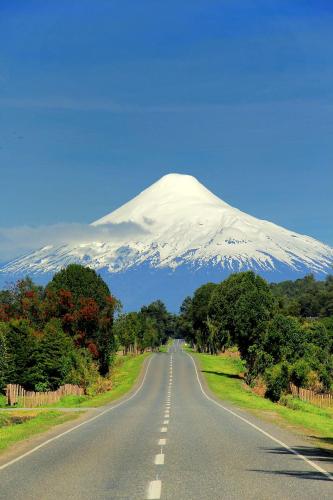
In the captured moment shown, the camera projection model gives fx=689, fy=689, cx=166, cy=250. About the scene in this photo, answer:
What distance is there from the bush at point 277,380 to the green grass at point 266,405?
150 centimetres

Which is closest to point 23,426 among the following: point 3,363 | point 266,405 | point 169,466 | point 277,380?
point 169,466

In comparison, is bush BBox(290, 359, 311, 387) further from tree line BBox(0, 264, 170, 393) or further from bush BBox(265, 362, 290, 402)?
tree line BBox(0, 264, 170, 393)

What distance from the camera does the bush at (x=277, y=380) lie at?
6588cm

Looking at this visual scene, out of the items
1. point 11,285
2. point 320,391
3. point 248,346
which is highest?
point 11,285

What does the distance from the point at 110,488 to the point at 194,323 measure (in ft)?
482

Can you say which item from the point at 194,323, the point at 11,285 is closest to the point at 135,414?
the point at 11,285

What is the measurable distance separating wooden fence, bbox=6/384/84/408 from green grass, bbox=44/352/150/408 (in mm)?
1044

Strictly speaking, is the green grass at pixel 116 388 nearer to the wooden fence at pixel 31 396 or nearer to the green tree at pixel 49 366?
the wooden fence at pixel 31 396

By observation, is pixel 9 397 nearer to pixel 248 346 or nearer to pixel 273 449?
pixel 248 346

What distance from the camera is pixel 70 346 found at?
74.6 m

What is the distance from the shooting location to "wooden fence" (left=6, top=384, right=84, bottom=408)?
57.4 m

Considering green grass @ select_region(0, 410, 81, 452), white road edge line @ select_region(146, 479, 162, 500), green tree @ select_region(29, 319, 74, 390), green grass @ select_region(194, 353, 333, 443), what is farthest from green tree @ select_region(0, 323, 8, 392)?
white road edge line @ select_region(146, 479, 162, 500)

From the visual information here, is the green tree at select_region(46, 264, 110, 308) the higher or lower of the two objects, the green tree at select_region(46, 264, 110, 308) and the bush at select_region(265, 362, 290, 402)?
the higher

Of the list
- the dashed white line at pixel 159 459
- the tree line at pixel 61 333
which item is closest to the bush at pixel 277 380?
the tree line at pixel 61 333
